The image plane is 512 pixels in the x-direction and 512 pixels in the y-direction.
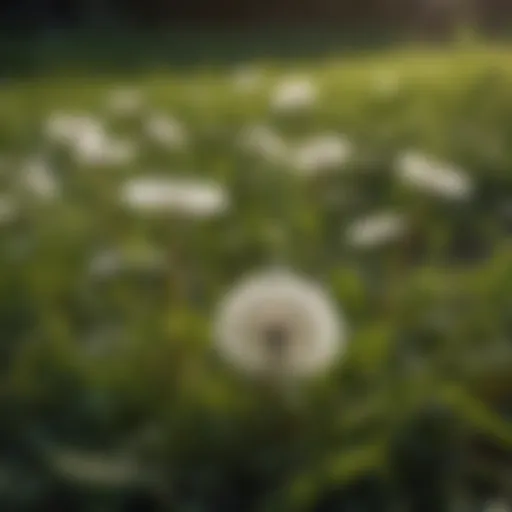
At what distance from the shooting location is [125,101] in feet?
3.65

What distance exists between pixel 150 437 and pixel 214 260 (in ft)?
0.62

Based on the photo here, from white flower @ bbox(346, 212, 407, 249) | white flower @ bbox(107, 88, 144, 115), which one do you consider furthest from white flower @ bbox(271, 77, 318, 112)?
white flower @ bbox(346, 212, 407, 249)

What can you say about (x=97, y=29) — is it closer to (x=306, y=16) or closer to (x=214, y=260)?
(x=306, y=16)

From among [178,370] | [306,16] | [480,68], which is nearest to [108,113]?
[480,68]

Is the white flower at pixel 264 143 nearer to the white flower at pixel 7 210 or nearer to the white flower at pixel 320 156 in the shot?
the white flower at pixel 320 156

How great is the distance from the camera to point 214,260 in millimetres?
607

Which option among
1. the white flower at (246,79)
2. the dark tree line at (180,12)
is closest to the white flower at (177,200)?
the white flower at (246,79)

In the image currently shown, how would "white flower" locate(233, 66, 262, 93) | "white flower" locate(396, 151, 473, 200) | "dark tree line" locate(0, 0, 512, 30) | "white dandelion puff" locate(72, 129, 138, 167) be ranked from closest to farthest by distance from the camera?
"white flower" locate(396, 151, 473, 200)
"white dandelion puff" locate(72, 129, 138, 167)
"white flower" locate(233, 66, 262, 93)
"dark tree line" locate(0, 0, 512, 30)

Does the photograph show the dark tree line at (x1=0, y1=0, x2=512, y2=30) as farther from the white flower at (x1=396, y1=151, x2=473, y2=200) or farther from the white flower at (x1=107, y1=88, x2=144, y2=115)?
the white flower at (x1=396, y1=151, x2=473, y2=200)

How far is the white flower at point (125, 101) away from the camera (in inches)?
41.1

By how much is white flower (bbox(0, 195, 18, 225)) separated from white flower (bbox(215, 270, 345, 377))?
0.23 m

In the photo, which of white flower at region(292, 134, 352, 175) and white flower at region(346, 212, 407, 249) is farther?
white flower at region(292, 134, 352, 175)

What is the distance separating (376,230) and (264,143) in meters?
0.24

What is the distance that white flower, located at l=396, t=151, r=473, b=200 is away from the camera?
0.69 meters
